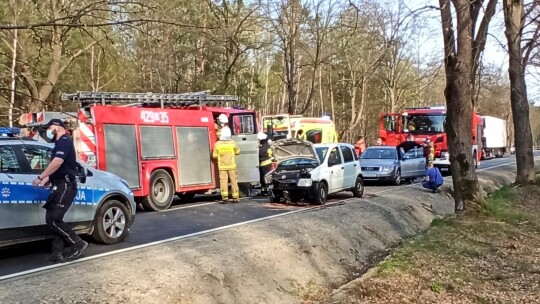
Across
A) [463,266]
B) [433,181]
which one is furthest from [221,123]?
[463,266]

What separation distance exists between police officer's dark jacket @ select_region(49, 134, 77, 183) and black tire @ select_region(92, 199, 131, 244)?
1412 mm

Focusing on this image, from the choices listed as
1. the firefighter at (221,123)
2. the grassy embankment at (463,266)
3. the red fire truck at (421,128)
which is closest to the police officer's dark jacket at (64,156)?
the grassy embankment at (463,266)

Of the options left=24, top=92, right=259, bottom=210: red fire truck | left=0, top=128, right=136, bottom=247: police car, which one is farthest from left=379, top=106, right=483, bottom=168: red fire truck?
left=0, top=128, right=136, bottom=247: police car

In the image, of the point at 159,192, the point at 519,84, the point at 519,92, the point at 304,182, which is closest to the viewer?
the point at 159,192

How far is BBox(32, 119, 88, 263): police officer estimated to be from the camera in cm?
780

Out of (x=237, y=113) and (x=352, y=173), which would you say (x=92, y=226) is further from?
(x=352, y=173)

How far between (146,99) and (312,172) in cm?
483

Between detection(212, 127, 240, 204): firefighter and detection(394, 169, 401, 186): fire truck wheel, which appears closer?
detection(212, 127, 240, 204): firefighter

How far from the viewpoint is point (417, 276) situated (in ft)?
28.7

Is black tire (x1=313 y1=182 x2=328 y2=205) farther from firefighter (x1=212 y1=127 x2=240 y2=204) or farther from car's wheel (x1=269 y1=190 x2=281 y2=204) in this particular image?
firefighter (x1=212 y1=127 x2=240 y2=204)

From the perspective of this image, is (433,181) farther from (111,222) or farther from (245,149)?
(111,222)

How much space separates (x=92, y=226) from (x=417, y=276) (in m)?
5.07

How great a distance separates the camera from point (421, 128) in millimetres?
28750

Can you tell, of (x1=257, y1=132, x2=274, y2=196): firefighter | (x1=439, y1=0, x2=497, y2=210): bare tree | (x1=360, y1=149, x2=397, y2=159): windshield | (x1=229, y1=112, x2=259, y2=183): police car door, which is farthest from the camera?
(x1=360, y1=149, x2=397, y2=159): windshield
